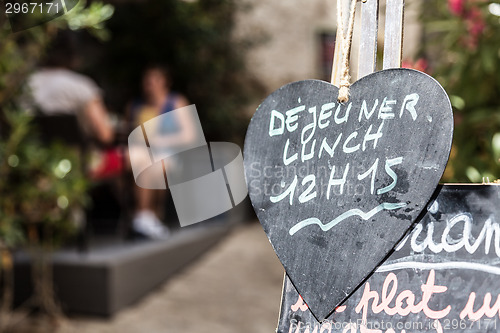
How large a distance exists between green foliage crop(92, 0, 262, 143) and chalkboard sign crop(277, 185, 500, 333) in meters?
4.78

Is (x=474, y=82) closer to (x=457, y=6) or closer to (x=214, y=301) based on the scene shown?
(x=457, y=6)

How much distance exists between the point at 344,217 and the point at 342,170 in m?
0.06

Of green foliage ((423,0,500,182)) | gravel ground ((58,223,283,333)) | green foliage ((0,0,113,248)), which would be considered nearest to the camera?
green foliage ((423,0,500,182))

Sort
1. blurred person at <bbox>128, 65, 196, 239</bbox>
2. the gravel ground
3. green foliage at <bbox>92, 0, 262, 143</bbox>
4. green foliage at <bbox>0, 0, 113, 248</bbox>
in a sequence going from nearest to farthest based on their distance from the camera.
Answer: green foliage at <bbox>0, 0, 113, 248</bbox>, the gravel ground, blurred person at <bbox>128, 65, 196, 239</bbox>, green foliage at <bbox>92, 0, 262, 143</bbox>

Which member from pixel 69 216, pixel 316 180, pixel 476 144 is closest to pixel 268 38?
pixel 69 216

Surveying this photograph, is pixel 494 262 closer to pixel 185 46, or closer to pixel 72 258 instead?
pixel 72 258

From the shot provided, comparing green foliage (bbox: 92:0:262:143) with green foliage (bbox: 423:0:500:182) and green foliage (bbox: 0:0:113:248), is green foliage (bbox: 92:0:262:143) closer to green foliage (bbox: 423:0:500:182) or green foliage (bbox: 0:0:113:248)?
green foliage (bbox: 0:0:113:248)

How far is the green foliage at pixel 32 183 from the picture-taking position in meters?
2.02

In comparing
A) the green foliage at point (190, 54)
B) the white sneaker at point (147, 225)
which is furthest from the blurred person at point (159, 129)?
the green foliage at point (190, 54)

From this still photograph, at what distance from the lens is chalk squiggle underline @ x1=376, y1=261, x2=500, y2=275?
66 cm

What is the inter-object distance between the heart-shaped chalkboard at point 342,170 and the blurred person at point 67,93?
2.47m

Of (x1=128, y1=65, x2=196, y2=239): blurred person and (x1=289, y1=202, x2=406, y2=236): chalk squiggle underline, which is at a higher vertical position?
(x1=289, y1=202, x2=406, y2=236): chalk squiggle underline

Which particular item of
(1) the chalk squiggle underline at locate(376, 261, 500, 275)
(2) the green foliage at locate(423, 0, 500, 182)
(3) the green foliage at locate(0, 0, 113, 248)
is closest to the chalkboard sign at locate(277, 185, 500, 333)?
(1) the chalk squiggle underline at locate(376, 261, 500, 275)

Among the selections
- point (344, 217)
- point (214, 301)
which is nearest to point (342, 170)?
point (344, 217)
